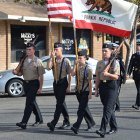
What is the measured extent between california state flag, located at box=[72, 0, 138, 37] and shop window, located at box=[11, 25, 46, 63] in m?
15.1

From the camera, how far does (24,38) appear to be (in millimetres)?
26000

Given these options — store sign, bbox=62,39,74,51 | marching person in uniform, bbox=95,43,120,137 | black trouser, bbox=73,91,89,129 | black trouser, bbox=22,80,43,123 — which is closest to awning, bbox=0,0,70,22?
store sign, bbox=62,39,74,51

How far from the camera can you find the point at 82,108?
9.88 metres

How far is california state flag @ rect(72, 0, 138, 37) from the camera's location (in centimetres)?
1055

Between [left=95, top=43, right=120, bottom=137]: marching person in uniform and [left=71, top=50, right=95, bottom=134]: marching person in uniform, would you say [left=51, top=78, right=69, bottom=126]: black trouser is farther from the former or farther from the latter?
[left=95, top=43, right=120, bottom=137]: marching person in uniform

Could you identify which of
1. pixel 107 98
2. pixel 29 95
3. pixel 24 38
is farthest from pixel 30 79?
pixel 24 38

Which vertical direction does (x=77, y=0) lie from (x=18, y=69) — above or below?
above

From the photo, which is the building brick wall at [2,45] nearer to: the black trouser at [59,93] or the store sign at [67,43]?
the store sign at [67,43]

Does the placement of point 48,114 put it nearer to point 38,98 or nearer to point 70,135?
point 70,135

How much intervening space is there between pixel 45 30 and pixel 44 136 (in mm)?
17732

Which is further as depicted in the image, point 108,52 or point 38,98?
point 38,98

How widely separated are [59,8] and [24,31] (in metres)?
15.6

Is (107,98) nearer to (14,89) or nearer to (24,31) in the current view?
(14,89)

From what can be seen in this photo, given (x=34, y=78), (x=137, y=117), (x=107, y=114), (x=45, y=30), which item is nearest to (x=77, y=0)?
(x=34, y=78)
